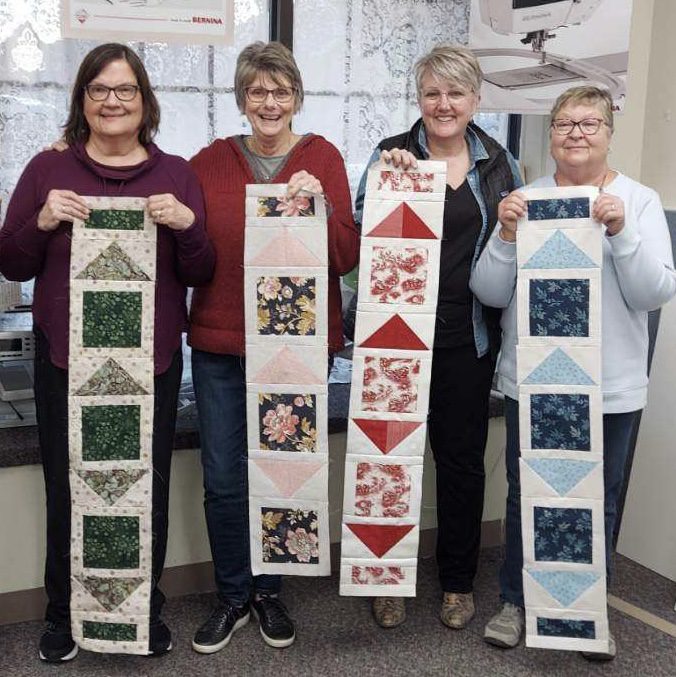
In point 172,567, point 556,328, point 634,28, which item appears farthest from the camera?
point 634,28

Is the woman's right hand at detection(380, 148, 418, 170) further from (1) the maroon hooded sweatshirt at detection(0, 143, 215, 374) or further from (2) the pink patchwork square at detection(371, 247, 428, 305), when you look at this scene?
(1) the maroon hooded sweatshirt at detection(0, 143, 215, 374)

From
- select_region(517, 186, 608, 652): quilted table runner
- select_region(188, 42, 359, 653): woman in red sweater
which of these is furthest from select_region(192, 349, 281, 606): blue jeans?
select_region(517, 186, 608, 652): quilted table runner

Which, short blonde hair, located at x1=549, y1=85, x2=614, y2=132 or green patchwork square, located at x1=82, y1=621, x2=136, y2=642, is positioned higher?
short blonde hair, located at x1=549, y1=85, x2=614, y2=132

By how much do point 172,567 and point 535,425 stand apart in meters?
1.17

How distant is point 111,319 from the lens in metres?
2.08

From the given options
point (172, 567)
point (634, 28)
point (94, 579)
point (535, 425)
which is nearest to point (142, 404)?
point (94, 579)

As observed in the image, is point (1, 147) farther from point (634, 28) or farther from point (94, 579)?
point (634, 28)

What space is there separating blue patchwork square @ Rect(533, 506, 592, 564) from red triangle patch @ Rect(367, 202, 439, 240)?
74 cm

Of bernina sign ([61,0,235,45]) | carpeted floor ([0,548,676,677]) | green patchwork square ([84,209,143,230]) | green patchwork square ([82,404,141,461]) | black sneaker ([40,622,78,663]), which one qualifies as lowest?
carpeted floor ([0,548,676,677])

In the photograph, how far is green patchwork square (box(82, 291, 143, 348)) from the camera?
2.05 meters

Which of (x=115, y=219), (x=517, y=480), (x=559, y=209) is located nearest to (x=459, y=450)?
(x=517, y=480)

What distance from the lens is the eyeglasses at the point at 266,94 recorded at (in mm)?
2061

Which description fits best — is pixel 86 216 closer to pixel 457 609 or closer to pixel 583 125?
pixel 583 125

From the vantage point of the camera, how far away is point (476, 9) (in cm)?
301
